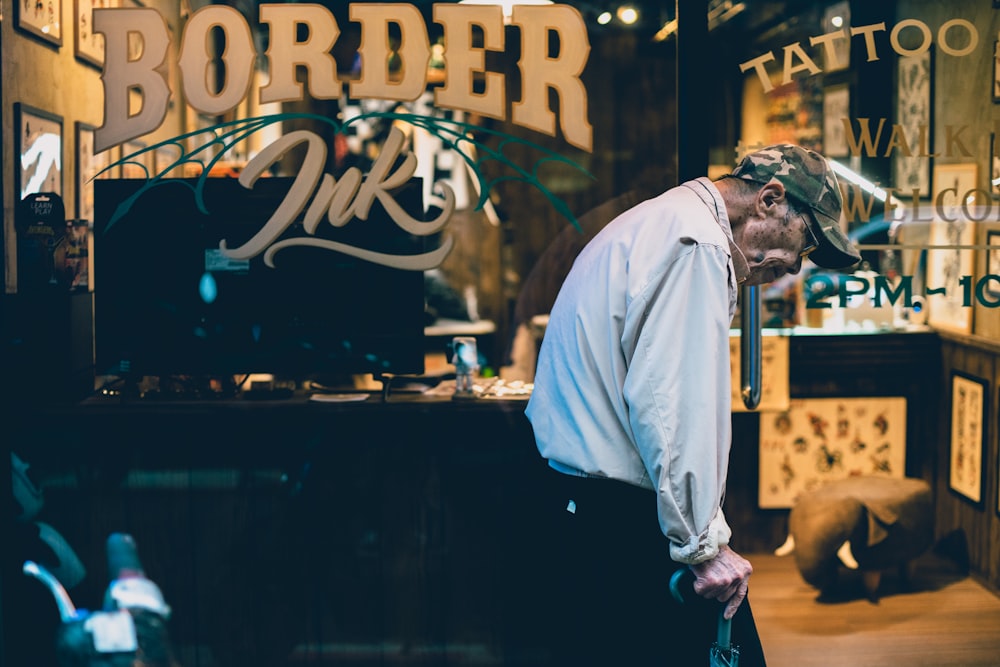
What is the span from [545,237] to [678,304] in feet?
5.02

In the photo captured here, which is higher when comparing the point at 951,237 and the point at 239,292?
the point at 951,237

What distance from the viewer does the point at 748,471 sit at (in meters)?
5.29

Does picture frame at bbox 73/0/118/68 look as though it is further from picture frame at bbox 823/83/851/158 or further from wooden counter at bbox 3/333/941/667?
picture frame at bbox 823/83/851/158

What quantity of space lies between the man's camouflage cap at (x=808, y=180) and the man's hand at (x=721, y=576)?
2.65ft

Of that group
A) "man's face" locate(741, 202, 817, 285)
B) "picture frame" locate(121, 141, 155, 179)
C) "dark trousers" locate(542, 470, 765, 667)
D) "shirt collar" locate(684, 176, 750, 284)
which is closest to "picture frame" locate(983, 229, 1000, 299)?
"man's face" locate(741, 202, 817, 285)

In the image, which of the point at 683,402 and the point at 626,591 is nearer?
the point at 683,402

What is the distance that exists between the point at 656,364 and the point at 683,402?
0.33 ft

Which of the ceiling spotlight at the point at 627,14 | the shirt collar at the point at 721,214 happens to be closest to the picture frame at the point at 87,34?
the ceiling spotlight at the point at 627,14

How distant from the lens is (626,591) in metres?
2.53

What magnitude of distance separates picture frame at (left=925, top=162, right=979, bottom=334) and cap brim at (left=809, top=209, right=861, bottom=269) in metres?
1.21

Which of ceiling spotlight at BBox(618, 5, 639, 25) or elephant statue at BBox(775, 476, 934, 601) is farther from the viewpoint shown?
elephant statue at BBox(775, 476, 934, 601)

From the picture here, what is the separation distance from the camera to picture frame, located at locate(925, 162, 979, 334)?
374cm

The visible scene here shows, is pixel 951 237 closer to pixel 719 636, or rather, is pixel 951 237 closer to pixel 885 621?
pixel 885 621

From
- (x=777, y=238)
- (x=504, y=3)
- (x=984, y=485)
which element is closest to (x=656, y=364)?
(x=777, y=238)
